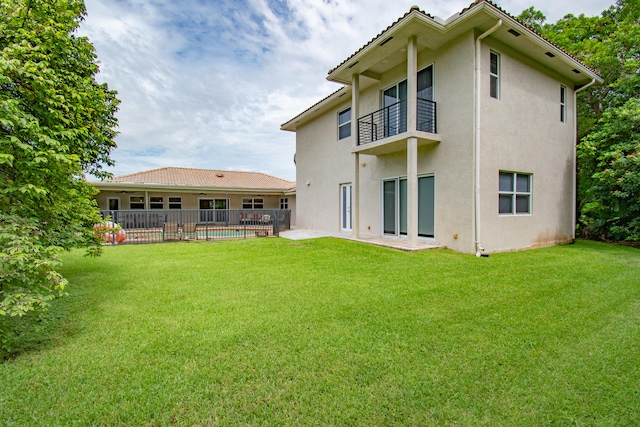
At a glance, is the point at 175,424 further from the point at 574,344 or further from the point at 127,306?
the point at 574,344

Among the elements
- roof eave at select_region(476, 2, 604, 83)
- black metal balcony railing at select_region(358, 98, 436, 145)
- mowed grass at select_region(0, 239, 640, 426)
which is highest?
roof eave at select_region(476, 2, 604, 83)

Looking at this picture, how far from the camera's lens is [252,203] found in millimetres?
25516

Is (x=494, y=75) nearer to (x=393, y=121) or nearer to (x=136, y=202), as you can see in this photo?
(x=393, y=121)

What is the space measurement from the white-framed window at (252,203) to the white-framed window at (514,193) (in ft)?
63.6

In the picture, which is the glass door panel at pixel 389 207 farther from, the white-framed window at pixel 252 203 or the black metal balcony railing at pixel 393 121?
the white-framed window at pixel 252 203

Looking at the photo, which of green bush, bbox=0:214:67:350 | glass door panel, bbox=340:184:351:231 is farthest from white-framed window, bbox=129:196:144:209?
green bush, bbox=0:214:67:350

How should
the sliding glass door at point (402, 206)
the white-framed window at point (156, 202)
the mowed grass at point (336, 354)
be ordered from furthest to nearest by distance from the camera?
the white-framed window at point (156, 202), the sliding glass door at point (402, 206), the mowed grass at point (336, 354)

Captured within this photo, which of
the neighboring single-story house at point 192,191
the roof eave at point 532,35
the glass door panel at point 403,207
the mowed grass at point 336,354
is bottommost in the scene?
the mowed grass at point 336,354

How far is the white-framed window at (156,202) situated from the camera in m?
21.9

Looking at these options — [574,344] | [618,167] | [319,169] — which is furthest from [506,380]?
[319,169]

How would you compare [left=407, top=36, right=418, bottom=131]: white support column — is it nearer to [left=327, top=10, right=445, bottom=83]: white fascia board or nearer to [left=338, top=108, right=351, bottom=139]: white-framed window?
[left=327, top=10, right=445, bottom=83]: white fascia board

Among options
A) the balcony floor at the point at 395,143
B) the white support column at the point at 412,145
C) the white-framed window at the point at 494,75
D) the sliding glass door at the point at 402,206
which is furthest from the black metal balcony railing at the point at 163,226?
the white-framed window at the point at 494,75

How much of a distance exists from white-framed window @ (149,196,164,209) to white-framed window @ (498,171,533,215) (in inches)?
830

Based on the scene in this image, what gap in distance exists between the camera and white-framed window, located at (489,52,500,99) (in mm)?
9250
